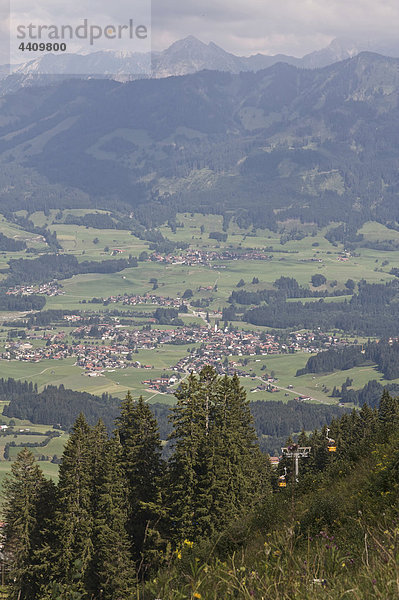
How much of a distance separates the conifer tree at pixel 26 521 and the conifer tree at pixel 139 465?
3.01 m

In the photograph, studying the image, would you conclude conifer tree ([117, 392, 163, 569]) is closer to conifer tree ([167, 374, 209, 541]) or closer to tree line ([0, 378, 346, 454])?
conifer tree ([167, 374, 209, 541])

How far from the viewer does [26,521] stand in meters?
24.3

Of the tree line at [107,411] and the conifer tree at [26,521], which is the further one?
the tree line at [107,411]

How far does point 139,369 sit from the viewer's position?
5487 inches

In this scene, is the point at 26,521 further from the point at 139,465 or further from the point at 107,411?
the point at 107,411

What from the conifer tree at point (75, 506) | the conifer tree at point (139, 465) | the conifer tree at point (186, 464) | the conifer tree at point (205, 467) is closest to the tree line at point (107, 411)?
the conifer tree at point (205, 467)

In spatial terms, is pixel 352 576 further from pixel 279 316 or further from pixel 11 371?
pixel 279 316

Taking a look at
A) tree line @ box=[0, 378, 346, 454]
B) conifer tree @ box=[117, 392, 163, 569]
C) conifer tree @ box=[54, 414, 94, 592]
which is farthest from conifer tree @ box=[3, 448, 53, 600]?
tree line @ box=[0, 378, 346, 454]

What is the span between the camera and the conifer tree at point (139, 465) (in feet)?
78.7

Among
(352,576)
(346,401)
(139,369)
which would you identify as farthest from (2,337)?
(352,576)

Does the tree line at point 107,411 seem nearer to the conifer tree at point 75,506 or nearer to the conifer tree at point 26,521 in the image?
the conifer tree at point 26,521

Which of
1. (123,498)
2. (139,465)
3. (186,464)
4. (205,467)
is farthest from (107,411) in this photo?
(186,464)

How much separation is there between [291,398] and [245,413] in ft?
289

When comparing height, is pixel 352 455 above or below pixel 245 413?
above
